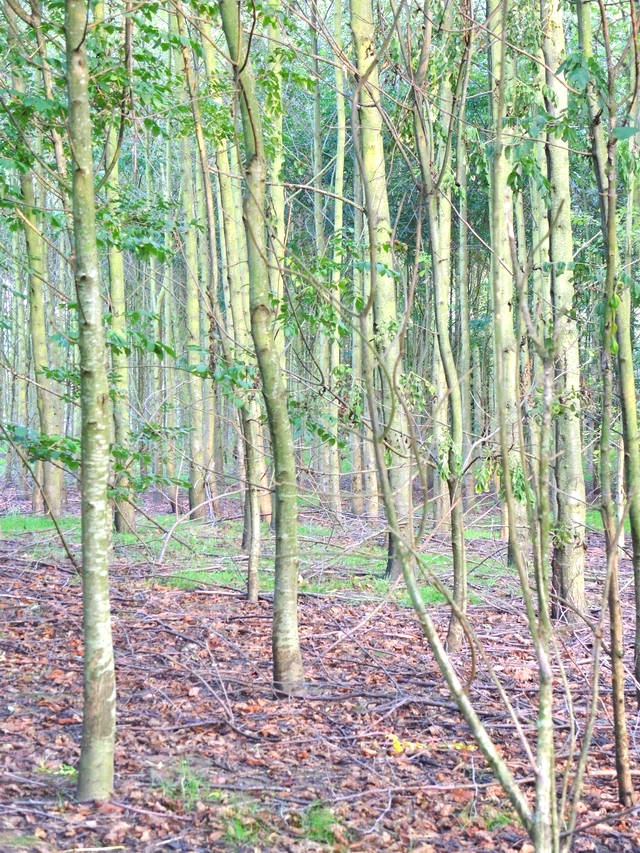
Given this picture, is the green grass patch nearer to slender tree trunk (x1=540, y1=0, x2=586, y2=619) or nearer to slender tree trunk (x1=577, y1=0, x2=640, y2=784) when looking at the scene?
slender tree trunk (x1=540, y1=0, x2=586, y2=619)

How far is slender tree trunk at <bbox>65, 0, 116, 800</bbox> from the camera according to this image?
3275 millimetres

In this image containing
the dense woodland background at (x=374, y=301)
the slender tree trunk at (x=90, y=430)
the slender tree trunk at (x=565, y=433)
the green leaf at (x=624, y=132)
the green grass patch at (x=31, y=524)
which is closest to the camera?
the dense woodland background at (x=374, y=301)

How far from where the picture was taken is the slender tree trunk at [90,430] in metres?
3.28

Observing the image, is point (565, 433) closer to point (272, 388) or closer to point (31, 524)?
point (272, 388)

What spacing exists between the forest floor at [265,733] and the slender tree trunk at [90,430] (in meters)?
0.47

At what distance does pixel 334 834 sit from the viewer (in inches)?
129

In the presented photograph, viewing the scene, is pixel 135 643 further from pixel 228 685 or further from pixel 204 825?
pixel 204 825

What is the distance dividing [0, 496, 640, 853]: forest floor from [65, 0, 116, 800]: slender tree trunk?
0.47 meters

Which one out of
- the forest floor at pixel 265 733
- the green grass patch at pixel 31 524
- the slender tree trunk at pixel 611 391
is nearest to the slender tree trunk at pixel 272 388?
the forest floor at pixel 265 733

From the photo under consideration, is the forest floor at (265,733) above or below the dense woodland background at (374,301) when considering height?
below

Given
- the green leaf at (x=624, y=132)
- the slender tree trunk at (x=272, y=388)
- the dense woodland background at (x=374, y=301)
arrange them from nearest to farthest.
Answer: the dense woodland background at (x=374, y=301) → the green leaf at (x=624, y=132) → the slender tree trunk at (x=272, y=388)

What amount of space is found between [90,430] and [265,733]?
216cm

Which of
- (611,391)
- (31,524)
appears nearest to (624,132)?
(611,391)

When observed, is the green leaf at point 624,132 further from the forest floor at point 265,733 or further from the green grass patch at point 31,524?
the green grass patch at point 31,524
